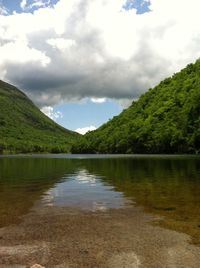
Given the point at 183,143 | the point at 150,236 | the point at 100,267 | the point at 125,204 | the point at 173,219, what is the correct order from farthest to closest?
the point at 183,143
the point at 125,204
the point at 173,219
the point at 150,236
the point at 100,267

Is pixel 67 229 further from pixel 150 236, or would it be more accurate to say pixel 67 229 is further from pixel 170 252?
pixel 170 252

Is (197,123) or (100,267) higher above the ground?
(197,123)

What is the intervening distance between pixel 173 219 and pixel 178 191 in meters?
13.3

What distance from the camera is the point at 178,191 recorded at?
113ft

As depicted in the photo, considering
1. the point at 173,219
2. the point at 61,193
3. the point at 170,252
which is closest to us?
the point at 170,252

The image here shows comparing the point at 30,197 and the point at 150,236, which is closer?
the point at 150,236

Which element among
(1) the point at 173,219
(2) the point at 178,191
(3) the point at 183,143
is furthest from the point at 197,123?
(1) the point at 173,219

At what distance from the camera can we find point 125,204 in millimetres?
27125

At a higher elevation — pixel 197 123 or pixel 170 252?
pixel 197 123

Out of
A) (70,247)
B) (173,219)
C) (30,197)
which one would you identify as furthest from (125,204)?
(70,247)

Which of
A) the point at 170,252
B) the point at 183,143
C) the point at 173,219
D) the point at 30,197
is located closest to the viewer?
the point at 170,252

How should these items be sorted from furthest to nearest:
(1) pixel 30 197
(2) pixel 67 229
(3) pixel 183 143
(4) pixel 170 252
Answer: (3) pixel 183 143 < (1) pixel 30 197 < (2) pixel 67 229 < (4) pixel 170 252

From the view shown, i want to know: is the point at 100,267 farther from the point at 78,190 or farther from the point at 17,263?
the point at 78,190

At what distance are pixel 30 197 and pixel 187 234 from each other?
646 inches
